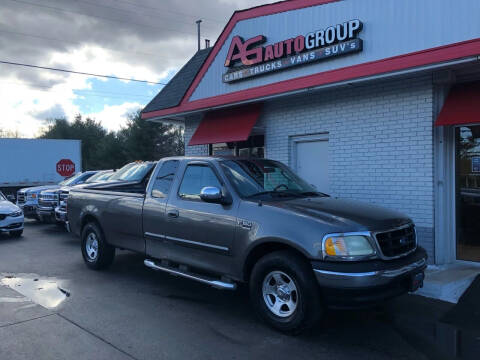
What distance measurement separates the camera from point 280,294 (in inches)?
176

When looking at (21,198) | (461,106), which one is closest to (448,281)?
(461,106)

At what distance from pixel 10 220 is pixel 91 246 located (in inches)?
189

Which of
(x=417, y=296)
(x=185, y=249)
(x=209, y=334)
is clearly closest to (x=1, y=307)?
(x=185, y=249)

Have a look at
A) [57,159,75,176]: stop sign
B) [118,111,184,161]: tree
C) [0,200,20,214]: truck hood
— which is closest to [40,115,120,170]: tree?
[118,111,184,161]: tree

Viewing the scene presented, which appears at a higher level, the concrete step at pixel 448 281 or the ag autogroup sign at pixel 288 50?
the ag autogroup sign at pixel 288 50

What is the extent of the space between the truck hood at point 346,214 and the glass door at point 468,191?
3.00 meters

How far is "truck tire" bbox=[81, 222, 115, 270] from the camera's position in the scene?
7016 millimetres

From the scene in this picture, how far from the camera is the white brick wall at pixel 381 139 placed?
7.02m

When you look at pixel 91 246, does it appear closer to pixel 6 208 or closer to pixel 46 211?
pixel 6 208

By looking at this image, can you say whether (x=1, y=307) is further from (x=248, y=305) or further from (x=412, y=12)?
(x=412, y=12)

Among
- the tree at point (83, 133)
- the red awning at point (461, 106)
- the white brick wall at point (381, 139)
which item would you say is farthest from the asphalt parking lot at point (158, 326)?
the tree at point (83, 133)

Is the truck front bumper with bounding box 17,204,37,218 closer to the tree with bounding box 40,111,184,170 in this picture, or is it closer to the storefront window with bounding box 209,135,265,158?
the storefront window with bounding box 209,135,265,158

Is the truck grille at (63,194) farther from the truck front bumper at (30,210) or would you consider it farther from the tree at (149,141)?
the tree at (149,141)

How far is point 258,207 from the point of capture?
471 cm
